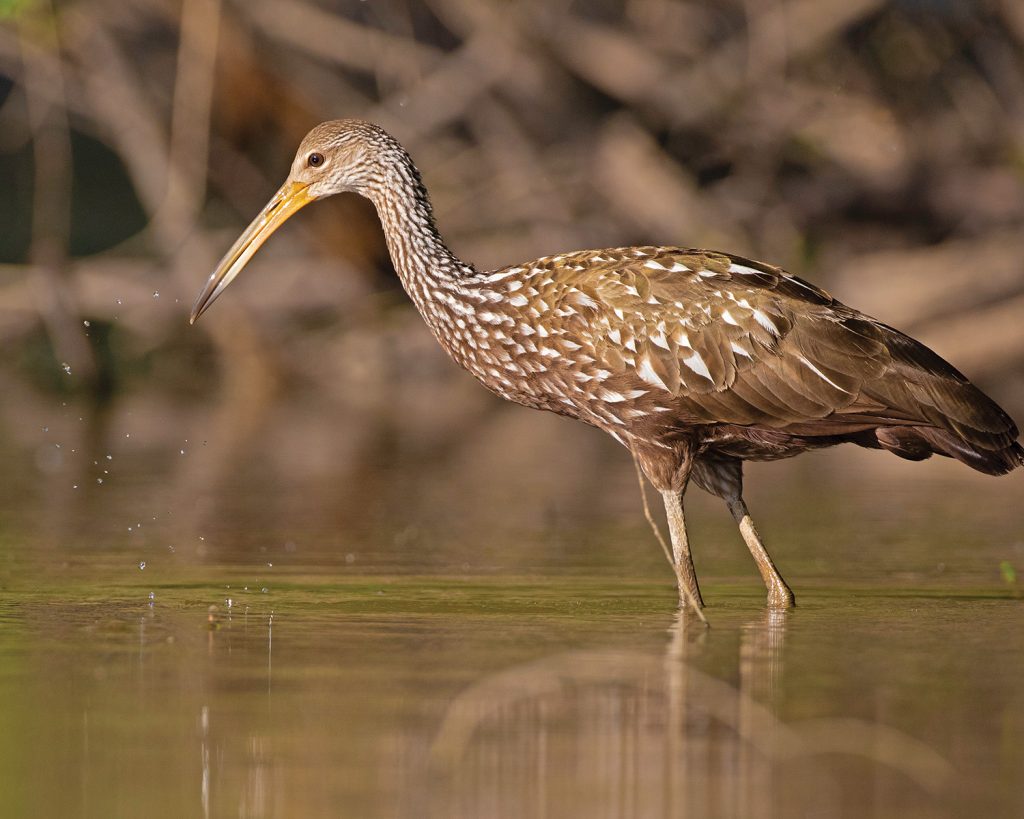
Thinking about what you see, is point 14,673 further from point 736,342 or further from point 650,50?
point 650,50

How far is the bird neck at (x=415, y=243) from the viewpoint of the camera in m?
8.73

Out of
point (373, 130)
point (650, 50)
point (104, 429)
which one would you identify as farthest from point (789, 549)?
point (650, 50)

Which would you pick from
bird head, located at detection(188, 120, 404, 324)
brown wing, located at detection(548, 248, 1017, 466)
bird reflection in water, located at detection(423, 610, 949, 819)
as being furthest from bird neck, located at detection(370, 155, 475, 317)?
bird reflection in water, located at detection(423, 610, 949, 819)

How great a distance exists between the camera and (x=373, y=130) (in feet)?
Result: 30.5

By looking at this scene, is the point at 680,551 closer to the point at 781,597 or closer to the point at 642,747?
the point at 781,597

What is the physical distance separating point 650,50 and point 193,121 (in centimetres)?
401

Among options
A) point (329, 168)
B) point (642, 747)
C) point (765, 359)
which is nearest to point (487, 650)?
point (642, 747)

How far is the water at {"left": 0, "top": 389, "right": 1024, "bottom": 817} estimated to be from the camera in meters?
4.63

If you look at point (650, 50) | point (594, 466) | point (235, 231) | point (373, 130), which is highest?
point (650, 50)

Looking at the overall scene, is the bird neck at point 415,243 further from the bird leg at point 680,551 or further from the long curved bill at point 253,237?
the bird leg at point 680,551

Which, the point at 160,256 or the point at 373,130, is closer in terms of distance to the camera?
the point at 373,130

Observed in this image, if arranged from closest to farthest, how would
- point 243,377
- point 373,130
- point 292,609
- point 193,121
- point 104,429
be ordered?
point 292,609
point 373,130
point 104,429
point 193,121
point 243,377

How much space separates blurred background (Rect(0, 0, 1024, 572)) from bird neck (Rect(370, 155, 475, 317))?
23.1 ft

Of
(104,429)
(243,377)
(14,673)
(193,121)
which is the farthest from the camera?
(243,377)
